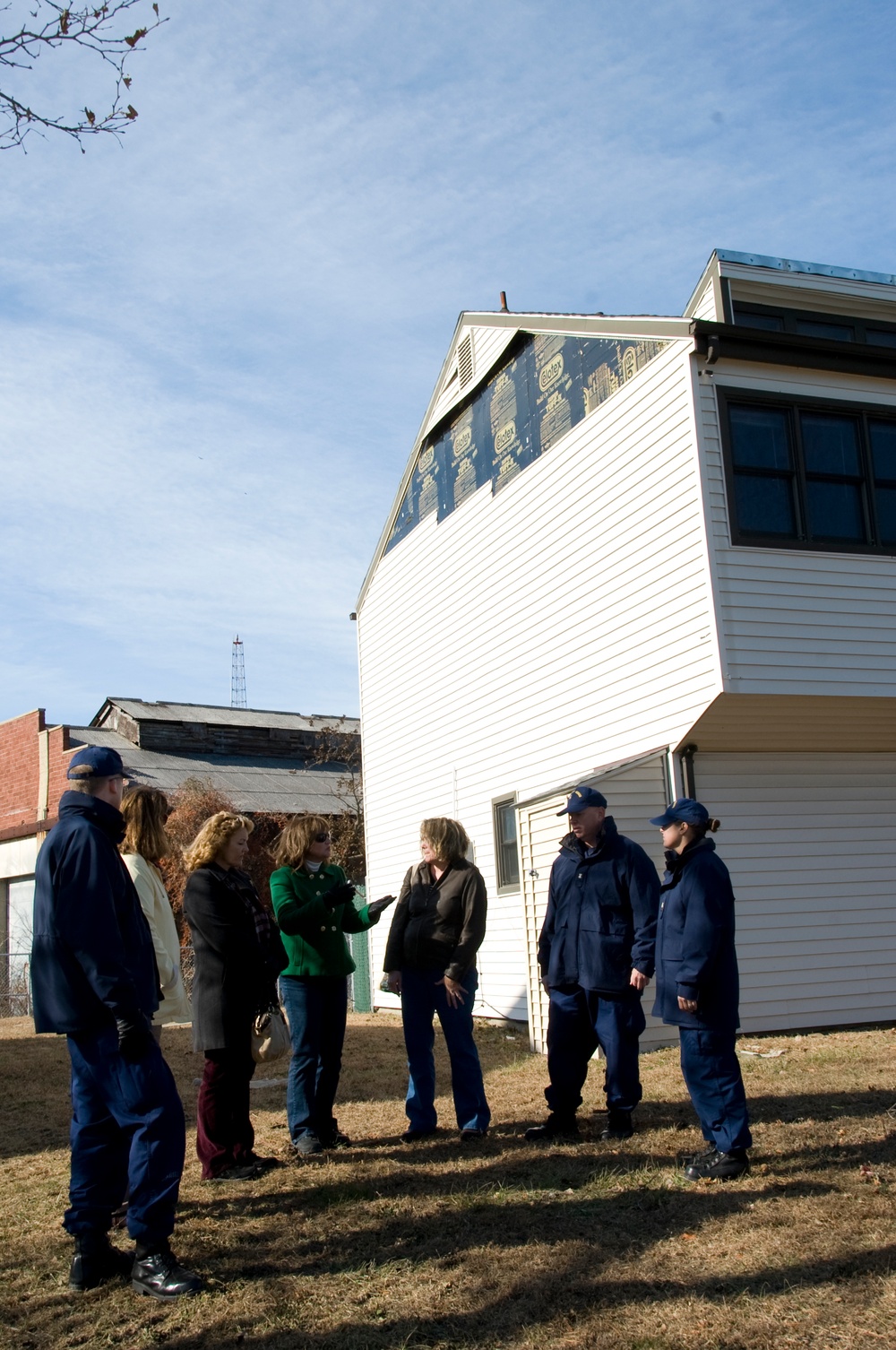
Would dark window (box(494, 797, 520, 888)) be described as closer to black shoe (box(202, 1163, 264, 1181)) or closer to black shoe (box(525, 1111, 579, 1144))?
black shoe (box(525, 1111, 579, 1144))

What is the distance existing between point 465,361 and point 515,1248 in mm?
13195

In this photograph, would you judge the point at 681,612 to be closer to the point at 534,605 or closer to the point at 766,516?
the point at 766,516

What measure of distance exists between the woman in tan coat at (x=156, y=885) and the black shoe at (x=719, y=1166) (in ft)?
8.11

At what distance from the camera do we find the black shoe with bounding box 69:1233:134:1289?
4367 millimetres

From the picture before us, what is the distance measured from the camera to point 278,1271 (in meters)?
4.46

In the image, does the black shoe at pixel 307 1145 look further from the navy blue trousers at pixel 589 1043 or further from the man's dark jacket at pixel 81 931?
the man's dark jacket at pixel 81 931

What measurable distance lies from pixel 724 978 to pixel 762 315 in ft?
29.6

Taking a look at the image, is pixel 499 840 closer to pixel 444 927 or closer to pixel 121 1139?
pixel 444 927

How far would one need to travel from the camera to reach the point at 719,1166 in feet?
17.3

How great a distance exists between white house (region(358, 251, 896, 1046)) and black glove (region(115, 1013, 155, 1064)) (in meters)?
6.99

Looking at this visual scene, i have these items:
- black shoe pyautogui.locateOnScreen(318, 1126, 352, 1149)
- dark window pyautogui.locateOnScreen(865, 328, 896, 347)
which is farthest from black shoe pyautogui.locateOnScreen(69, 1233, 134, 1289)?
dark window pyautogui.locateOnScreen(865, 328, 896, 347)

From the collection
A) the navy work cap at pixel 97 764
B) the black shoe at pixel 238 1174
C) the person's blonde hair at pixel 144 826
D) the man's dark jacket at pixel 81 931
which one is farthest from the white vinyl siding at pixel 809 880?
the man's dark jacket at pixel 81 931

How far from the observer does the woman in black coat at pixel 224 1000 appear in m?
5.83

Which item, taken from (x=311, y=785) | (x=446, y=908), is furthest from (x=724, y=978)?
(x=311, y=785)
